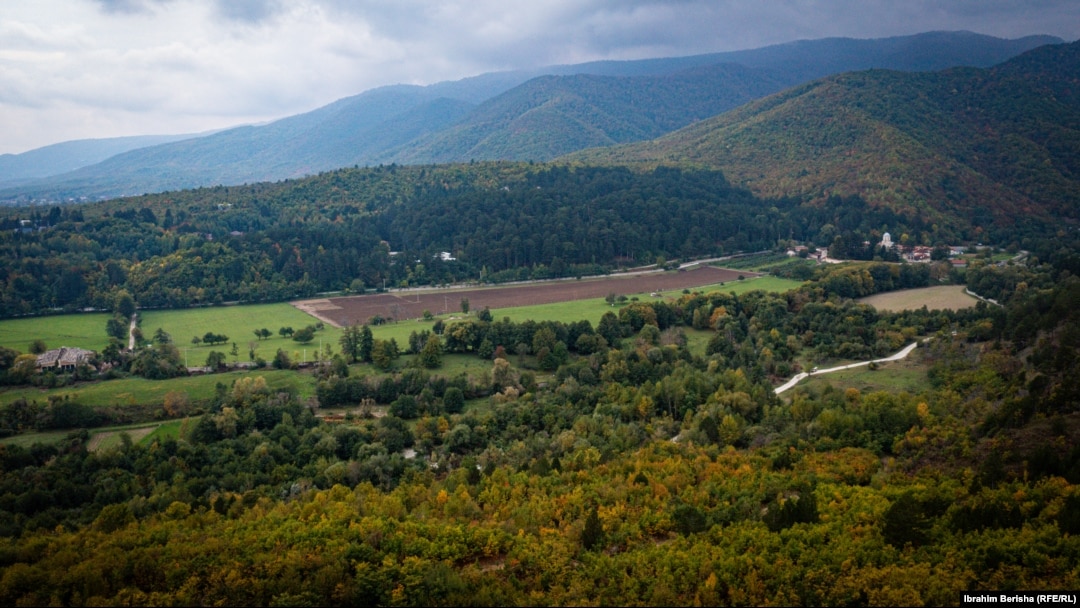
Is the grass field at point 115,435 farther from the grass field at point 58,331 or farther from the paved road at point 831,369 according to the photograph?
the paved road at point 831,369

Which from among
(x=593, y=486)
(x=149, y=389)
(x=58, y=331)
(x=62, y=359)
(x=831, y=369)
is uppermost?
(x=58, y=331)

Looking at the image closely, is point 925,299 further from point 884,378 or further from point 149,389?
point 149,389

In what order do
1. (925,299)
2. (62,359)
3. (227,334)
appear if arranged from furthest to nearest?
1. (925,299)
2. (227,334)
3. (62,359)

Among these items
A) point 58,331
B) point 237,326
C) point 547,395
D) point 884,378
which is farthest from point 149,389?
point 884,378

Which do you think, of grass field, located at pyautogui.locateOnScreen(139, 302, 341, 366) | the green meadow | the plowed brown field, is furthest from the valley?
the plowed brown field

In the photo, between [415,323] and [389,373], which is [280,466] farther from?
[415,323]

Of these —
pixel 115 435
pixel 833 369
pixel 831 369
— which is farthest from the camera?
pixel 831 369

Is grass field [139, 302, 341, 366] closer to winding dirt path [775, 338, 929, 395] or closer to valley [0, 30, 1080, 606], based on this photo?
valley [0, 30, 1080, 606]

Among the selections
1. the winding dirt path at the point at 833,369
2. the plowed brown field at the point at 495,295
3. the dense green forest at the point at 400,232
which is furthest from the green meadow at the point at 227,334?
the winding dirt path at the point at 833,369

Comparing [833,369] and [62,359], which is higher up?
[62,359]
